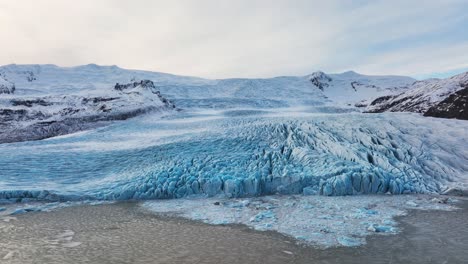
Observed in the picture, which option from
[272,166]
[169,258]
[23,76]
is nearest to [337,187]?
[272,166]

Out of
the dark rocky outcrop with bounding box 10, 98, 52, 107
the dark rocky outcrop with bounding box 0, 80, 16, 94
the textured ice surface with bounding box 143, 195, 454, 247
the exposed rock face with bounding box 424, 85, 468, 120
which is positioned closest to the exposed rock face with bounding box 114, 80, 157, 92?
the dark rocky outcrop with bounding box 10, 98, 52, 107

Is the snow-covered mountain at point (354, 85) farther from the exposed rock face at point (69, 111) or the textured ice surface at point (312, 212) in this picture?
the textured ice surface at point (312, 212)

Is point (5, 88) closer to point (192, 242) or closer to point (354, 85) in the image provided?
point (192, 242)

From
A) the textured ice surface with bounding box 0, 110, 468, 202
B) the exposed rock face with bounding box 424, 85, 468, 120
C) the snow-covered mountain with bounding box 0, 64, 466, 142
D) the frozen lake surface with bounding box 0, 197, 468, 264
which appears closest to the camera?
the frozen lake surface with bounding box 0, 197, 468, 264

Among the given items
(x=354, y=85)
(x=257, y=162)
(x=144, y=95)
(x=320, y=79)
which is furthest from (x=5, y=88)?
(x=354, y=85)

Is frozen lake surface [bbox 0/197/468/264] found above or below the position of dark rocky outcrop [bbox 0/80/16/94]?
below

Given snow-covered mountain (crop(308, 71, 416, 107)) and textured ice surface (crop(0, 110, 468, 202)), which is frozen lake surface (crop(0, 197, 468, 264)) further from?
snow-covered mountain (crop(308, 71, 416, 107))

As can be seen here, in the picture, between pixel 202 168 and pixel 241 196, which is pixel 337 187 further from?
pixel 202 168
